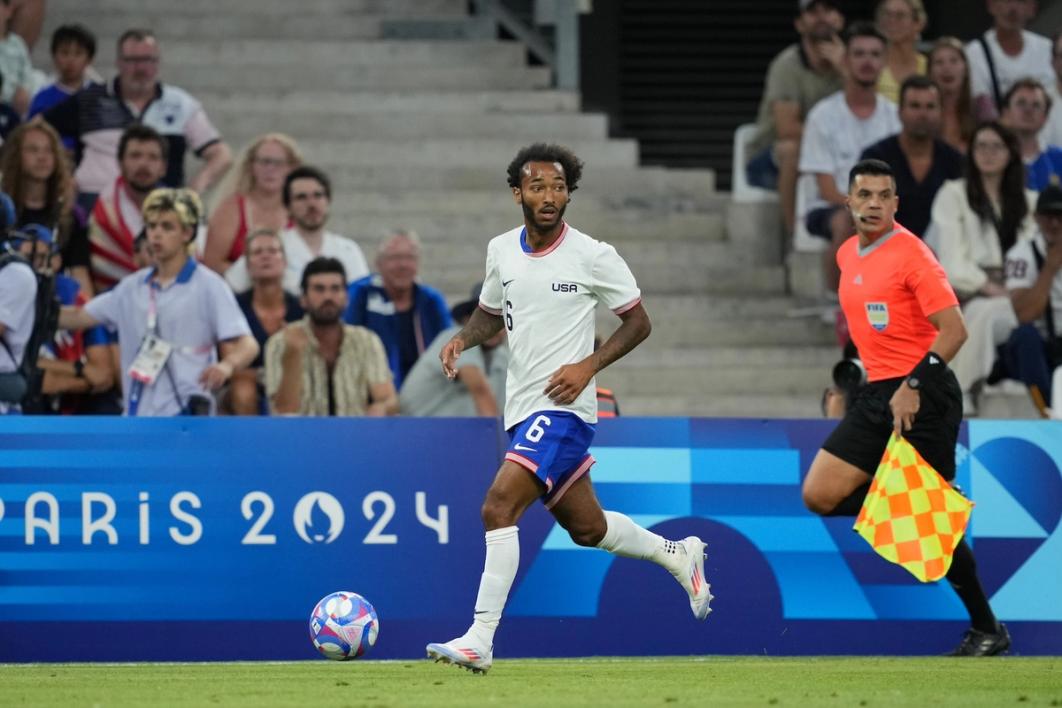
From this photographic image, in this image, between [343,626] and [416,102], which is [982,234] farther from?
[343,626]

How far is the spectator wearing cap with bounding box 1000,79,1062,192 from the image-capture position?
14.8 meters

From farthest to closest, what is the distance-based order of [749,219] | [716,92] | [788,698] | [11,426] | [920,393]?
[716,92] < [749,219] < [11,426] < [920,393] < [788,698]

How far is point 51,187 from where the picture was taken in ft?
41.8

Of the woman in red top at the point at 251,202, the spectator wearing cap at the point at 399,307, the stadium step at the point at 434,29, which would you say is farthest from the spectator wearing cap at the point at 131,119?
the stadium step at the point at 434,29

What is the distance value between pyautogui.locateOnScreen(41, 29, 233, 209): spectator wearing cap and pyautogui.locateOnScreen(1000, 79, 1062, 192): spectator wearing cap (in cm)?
609

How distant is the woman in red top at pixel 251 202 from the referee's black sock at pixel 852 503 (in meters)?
5.13

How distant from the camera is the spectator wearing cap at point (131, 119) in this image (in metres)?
14.2

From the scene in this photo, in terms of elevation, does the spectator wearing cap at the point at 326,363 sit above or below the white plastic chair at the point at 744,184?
below

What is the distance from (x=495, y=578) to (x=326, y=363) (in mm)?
3893

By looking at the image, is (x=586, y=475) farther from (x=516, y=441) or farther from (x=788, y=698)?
(x=788, y=698)

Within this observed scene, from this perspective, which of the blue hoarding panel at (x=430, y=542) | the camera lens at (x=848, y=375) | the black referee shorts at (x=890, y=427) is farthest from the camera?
the camera lens at (x=848, y=375)

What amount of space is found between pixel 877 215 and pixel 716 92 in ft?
34.3

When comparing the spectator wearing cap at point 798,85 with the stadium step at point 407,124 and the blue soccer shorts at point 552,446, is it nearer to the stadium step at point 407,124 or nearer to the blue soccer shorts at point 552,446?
the stadium step at point 407,124

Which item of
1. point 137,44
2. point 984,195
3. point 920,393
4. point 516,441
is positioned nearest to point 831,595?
point 920,393
